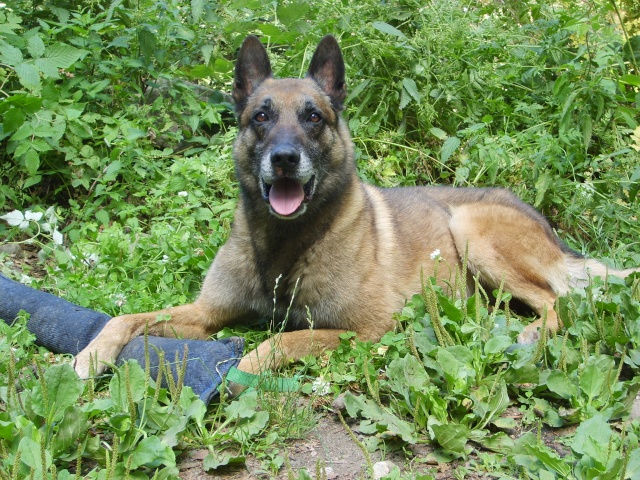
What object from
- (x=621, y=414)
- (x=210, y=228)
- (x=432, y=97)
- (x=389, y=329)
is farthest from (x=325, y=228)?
(x=432, y=97)

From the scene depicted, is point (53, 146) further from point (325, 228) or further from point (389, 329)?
point (389, 329)

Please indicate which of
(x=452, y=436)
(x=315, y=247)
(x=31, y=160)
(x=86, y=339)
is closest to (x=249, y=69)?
(x=315, y=247)

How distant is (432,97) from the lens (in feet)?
20.5

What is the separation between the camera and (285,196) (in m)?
A: 4.01

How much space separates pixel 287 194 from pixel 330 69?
3.09 feet

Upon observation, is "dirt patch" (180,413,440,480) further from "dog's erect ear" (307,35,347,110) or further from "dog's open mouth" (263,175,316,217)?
"dog's erect ear" (307,35,347,110)

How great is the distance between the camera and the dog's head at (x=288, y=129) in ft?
13.0

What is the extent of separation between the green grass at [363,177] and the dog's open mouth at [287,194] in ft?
2.57

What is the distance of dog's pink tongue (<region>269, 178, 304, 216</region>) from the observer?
13.0 feet

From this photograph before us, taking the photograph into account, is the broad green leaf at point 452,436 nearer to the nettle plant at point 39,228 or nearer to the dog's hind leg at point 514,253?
the dog's hind leg at point 514,253

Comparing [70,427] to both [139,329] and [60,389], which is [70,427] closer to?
[60,389]

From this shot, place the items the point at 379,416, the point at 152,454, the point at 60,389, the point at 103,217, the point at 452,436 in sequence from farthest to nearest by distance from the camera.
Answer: the point at 103,217 → the point at 379,416 → the point at 452,436 → the point at 60,389 → the point at 152,454

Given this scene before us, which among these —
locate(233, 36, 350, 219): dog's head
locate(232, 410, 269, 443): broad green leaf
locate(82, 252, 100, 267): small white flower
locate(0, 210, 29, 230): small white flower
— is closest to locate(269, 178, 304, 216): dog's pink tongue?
locate(233, 36, 350, 219): dog's head

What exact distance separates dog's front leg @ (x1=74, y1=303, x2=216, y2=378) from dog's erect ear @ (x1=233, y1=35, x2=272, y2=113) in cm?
128
